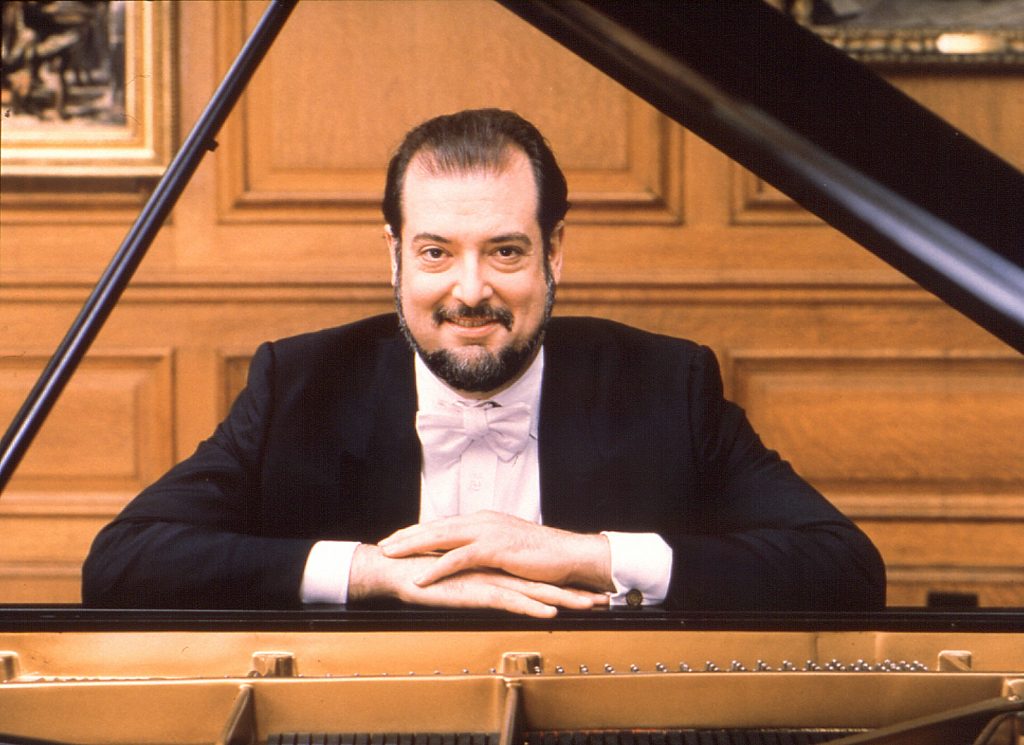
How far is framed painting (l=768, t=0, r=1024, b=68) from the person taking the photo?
9.38ft

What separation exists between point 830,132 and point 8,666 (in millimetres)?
1007

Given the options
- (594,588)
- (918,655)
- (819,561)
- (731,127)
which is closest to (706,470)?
(819,561)

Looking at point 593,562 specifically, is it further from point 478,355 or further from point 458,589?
point 478,355

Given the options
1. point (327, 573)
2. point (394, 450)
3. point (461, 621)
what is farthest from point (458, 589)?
point (394, 450)

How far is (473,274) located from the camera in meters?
2.07

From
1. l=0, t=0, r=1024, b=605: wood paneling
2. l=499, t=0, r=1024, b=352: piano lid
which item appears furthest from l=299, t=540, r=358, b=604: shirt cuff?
l=0, t=0, r=1024, b=605: wood paneling

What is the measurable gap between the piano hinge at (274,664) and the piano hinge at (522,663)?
23cm

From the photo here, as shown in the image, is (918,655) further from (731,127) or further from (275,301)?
(275,301)

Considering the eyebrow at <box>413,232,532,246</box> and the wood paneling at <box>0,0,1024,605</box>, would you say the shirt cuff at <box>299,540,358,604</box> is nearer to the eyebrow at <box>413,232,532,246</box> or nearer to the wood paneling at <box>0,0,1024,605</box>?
the eyebrow at <box>413,232,532,246</box>

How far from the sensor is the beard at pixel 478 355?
210 cm

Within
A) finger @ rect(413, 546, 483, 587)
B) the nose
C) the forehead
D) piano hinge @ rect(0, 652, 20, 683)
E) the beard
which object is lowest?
piano hinge @ rect(0, 652, 20, 683)

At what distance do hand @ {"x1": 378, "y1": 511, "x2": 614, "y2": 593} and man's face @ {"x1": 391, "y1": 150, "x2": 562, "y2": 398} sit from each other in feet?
2.18

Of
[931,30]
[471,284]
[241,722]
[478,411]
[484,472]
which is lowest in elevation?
[241,722]

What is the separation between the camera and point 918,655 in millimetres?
1231
